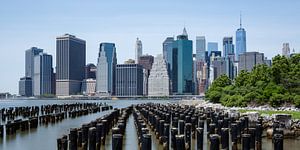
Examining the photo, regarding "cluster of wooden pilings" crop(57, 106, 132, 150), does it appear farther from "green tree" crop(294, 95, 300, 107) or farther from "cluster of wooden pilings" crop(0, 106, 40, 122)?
"cluster of wooden pilings" crop(0, 106, 40, 122)

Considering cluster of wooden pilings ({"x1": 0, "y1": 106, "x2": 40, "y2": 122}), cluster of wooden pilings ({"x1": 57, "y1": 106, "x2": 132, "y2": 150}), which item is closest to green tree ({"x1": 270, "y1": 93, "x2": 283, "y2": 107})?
cluster of wooden pilings ({"x1": 57, "y1": 106, "x2": 132, "y2": 150})

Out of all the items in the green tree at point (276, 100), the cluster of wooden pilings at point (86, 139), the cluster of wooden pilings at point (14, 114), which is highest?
the green tree at point (276, 100)

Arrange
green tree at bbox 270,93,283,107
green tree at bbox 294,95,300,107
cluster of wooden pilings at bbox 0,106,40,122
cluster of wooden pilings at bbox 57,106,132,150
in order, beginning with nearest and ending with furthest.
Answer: cluster of wooden pilings at bbox 57,106,132,150 → green tree at bbox 294,95,300,107 → green tree at bbox 270,93,283,107 → cluster of wooden pilings at bbox 0,106,40,122

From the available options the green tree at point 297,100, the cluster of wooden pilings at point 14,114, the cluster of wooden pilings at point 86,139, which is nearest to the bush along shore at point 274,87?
the green tree at point 297,100

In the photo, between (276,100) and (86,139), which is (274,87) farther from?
(86,139)

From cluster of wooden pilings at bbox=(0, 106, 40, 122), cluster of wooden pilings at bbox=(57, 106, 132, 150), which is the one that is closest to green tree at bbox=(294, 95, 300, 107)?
cluster of wooden pilings at bbox=(57, 106, 132, 150)

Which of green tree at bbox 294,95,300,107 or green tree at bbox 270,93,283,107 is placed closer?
green tree at bbox 294,95,300,107

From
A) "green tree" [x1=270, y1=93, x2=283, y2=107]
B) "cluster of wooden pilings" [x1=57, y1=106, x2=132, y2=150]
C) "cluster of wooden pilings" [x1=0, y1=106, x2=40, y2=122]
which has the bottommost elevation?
"cluster of wooden pilings" [x1=0, y1=106, x2=40, y2=122]

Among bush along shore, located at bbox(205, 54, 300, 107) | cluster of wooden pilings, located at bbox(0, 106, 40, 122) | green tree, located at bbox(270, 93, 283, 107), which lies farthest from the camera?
cluster of wooden pilings, located at bbox(0, 106, 40, 122)

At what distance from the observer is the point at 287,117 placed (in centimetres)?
3241

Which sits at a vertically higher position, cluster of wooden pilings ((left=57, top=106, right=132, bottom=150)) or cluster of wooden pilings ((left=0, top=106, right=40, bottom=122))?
cluster of wooden pilings ((left=57, top=106, right=132, bottom=150))

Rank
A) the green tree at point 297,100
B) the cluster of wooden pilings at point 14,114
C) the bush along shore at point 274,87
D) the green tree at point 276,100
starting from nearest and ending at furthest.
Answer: the green tree at point 297,100, the green tree at point 276,100, the bush along shore at point 274,87, the cluster of wooden pilings at point 14,114

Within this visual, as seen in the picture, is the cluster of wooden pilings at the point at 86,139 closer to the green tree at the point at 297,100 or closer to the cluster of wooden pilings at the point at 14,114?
the green tree at the point at 297,100

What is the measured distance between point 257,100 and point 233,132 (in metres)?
38.4
